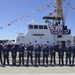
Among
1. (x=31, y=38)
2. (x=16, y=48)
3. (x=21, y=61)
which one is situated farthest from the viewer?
(x=31, y=38)

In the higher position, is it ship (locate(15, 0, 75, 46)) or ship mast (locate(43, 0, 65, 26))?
ship mast (locate(43, 0, 65, 26))

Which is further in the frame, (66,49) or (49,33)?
(49,33)

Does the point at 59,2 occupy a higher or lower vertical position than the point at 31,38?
higher

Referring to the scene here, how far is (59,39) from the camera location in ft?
89.8

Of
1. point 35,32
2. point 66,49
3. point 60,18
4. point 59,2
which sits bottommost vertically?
point 66,49

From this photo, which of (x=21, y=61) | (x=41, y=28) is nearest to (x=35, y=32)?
(x=41, y=28)

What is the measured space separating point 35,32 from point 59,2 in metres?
5.04

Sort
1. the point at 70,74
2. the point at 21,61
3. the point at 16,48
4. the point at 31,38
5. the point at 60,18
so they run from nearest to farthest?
the point at 70,74 → the point at 16,48 → the point at 21,61 → the point at 31,38 → the point at 60,18

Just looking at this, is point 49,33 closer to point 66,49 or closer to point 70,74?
point 66,49

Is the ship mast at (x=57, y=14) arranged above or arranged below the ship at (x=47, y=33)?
above

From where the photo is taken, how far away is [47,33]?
27.1 meters

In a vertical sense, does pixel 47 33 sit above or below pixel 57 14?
below

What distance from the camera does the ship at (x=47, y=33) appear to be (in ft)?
87.7

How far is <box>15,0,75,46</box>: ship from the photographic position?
1052 inches
